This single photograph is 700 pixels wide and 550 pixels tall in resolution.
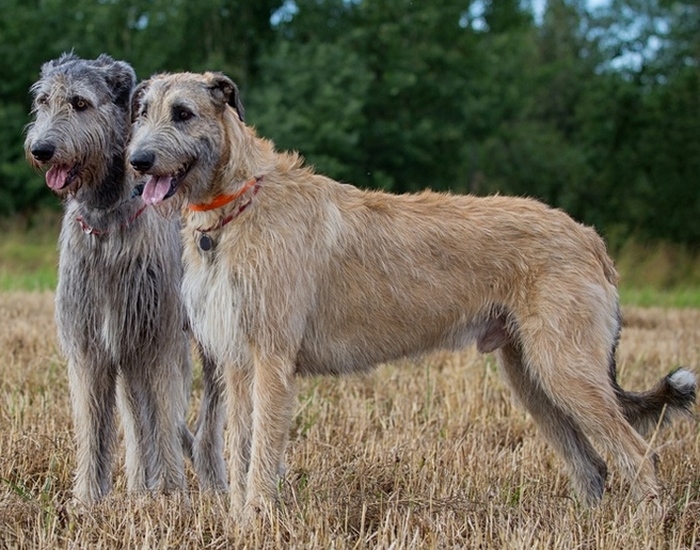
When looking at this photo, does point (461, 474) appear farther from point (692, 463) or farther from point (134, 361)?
point (134, 361)

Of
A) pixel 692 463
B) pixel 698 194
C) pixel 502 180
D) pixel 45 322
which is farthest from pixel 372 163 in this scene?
pixel 692 463

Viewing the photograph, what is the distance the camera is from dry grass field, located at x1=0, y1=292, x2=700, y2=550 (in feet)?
13.5

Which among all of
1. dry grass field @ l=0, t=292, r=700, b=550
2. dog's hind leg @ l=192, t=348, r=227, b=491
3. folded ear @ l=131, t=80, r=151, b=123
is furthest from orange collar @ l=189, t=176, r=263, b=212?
dry grass field @ l=0, t=292, r=700, b=550

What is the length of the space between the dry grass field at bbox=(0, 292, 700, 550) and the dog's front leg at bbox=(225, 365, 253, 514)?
0.67 feet

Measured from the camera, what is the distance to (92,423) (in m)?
4.87

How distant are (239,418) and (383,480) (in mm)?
948

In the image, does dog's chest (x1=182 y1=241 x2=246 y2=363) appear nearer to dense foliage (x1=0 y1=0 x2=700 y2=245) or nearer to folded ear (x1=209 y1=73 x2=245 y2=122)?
folded ear (x1=209 y1=73 x2=245 y2=122)

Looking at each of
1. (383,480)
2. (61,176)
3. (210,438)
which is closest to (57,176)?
(61,176)

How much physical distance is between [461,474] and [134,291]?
2025 mm

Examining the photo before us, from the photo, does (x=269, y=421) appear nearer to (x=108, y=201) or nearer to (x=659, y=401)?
(x=108, y=201)

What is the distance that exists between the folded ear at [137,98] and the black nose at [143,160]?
361 millimetres

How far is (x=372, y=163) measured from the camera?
2234cm

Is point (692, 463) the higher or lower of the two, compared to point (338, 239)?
lower

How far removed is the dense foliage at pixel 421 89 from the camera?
2100 cm
